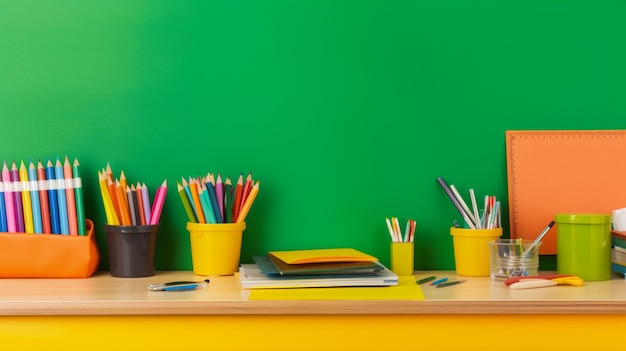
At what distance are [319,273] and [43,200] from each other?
0.59m

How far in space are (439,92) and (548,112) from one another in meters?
0.24

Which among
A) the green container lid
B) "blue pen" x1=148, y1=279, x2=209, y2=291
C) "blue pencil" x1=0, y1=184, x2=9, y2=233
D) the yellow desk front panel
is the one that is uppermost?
"blue pencil" x1=0, y1=184, x2=9, y2=233

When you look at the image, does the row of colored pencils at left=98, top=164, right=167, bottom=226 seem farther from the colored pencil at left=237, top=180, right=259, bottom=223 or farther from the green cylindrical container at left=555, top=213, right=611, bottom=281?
the green cylindrical container at left=555, top=213, right=611, bottom=281

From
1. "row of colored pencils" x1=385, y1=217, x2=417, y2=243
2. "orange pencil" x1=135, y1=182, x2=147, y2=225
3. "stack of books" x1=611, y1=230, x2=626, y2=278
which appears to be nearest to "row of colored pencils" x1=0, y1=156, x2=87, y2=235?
"orange pencil" x1=135, y1=182, x2=147, y2=225

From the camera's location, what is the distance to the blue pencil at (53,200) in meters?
1.43

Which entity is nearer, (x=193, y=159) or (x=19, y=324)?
(x=19, y=324)

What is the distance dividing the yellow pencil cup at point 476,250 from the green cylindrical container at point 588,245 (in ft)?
0.48

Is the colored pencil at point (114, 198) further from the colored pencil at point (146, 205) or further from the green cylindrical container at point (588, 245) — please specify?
the green cylindrical container at point (588, 245)

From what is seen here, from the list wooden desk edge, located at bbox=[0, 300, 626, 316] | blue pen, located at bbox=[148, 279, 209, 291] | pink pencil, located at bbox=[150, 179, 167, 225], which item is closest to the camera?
wooden desk edge, located at bbox=[0, 300, 626, 316]

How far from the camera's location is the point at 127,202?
1.43 metres

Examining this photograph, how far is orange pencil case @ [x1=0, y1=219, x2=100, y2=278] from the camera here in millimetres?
1375

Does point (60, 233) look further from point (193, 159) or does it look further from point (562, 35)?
point (562, 35)

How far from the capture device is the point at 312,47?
1.52 metres

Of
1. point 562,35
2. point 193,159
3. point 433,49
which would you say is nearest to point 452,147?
point 433,49
